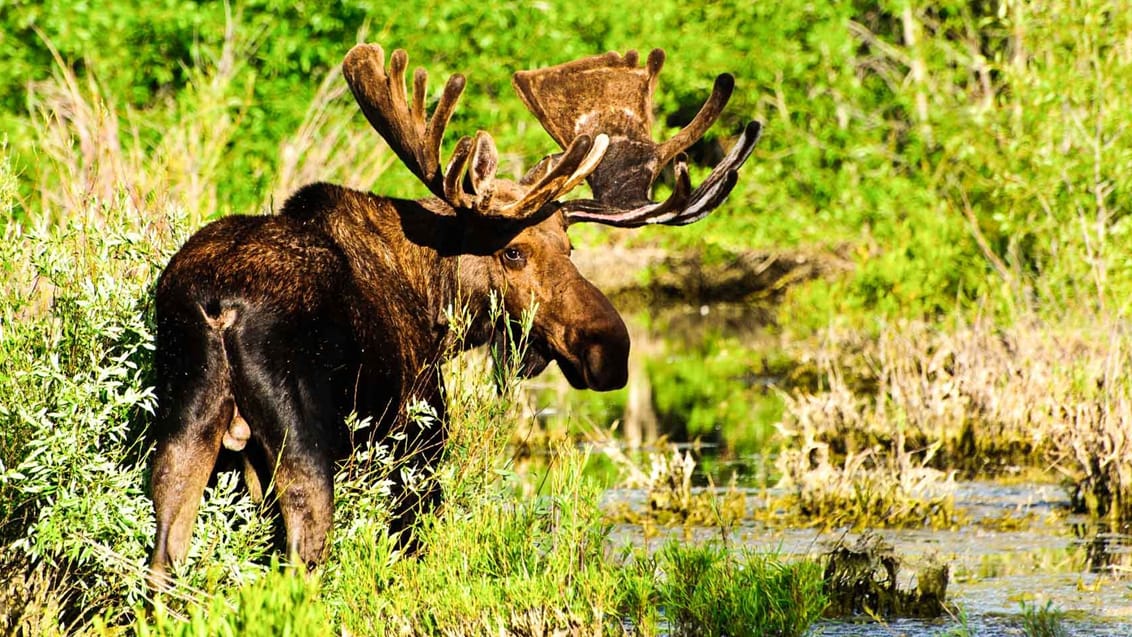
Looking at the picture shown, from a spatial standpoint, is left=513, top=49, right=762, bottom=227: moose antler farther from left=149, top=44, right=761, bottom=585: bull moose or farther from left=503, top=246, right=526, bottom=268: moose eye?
left=503, top=246, right=526, bottom=268: moose eye

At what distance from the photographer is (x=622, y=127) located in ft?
23.7

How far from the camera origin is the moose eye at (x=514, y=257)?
6156 mm

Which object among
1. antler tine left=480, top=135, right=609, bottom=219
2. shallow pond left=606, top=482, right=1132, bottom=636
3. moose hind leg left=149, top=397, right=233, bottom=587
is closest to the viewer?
moose hind leg left=149, top=397, right=233, bottom=587

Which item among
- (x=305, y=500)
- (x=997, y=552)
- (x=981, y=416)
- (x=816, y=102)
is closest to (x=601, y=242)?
(x=816, y=102)

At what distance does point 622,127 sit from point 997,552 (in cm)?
252

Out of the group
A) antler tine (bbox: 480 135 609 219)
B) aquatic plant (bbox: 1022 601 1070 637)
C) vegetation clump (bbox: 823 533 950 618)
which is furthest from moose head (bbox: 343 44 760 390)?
aquatic plant (bbox: 1022 601 1070 637)

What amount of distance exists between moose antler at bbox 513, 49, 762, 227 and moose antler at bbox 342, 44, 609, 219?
600 mm

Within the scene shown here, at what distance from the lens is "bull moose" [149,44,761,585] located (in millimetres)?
4816

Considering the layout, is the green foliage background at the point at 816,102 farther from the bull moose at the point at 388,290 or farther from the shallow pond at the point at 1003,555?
the shallow pond at the point at 1003,555

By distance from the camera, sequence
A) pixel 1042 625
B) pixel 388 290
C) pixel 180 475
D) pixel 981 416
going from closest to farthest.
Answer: pixel 180 475 → pixel 1042 625 → pixel 388 290 → pixel 981 416

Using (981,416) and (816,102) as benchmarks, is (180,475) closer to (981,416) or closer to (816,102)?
(981,416)

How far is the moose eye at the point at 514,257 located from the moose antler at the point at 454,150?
0.17 metres

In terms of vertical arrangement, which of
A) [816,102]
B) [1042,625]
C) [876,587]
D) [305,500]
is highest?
[816,102]

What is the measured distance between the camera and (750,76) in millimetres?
25062
